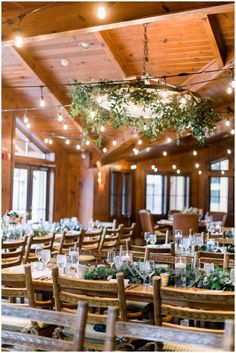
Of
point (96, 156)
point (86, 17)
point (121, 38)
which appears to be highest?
point (121, 38)

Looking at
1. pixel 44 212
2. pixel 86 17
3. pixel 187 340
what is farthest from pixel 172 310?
pixel 44 212

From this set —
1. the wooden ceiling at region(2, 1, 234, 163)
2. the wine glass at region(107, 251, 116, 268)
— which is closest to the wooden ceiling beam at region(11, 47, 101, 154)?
the wooden ceiling at region(2, 1, 234, 163)

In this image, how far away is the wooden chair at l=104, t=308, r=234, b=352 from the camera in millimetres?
1783

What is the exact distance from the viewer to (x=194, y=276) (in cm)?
364

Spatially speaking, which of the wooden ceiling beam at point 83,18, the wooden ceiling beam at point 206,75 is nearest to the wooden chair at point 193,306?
the wooden ceiling beam at point 83,18

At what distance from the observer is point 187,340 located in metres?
1.87

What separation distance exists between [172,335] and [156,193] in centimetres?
1363

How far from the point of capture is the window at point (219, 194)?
15641mm

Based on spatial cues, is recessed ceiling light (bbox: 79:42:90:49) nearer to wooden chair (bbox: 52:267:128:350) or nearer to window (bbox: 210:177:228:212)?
wooden chair (bbox: 52:267:128:350)

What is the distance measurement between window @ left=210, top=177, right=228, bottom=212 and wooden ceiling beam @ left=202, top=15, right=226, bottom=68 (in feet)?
29.1

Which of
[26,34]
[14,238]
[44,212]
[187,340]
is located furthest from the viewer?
[44,212]

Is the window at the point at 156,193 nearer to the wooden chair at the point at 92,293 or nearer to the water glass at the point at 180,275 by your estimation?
the water glass at the point at 180,275

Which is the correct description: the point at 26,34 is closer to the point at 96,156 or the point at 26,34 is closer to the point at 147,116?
the point at 147,116

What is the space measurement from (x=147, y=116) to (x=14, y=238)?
261cm
